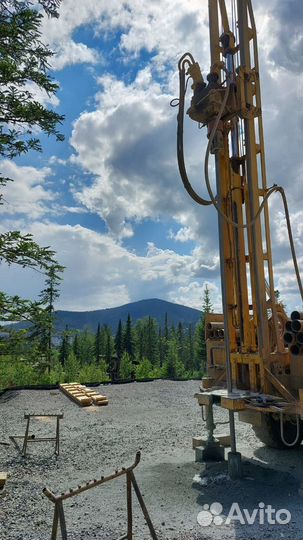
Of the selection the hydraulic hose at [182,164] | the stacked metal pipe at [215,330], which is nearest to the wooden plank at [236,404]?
the stacked metal pipe at [215,330]

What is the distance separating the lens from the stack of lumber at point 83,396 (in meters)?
13.8

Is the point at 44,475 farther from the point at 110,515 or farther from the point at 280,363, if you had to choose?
the point at 280,363

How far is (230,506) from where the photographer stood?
521 cm

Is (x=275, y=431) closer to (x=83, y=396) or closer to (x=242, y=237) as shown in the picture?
(x=242, y=237)

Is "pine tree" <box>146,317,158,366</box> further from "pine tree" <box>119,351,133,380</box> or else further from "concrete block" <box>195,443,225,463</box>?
"concrete block" <box>195,443,225,463</box>

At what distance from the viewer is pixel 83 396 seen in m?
14.5

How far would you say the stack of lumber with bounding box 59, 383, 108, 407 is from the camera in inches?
543

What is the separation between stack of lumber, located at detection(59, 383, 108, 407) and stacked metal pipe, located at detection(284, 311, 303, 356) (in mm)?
9147

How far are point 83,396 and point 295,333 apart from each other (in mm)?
10167

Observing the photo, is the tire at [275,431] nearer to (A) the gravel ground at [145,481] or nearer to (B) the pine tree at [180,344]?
(A) the gravel ground at [145,481]

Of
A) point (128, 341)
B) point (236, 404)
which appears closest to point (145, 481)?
point (236, 404)

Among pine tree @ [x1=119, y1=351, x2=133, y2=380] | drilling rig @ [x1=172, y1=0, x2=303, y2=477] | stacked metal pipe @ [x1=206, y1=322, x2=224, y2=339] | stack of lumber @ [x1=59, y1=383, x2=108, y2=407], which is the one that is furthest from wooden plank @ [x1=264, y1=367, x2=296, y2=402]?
pine tree @ [x1=119, y1=351, x2=133, y2=380]

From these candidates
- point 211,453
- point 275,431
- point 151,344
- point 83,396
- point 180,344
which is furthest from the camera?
A: point 180,344

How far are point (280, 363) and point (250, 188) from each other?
2801 millimetres
